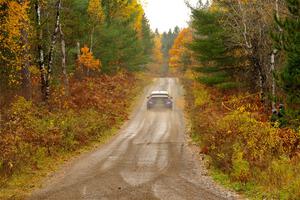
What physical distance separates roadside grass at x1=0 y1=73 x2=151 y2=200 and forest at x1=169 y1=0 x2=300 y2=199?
5.61 metres

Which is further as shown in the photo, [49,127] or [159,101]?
[159,101]

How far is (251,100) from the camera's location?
105 feet

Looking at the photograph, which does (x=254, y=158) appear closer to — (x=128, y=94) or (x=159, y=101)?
(x=159, y=101)

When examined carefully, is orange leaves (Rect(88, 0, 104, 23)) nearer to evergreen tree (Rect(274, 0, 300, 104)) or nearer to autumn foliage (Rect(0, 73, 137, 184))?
autumn foliage (Rect(0, 73, 137, 184))

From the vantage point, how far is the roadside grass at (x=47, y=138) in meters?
14.6

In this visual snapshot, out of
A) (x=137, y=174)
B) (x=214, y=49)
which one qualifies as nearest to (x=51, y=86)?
(x=214, y=49)

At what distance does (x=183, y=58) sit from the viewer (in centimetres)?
6912

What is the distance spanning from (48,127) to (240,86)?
17907 millimetres

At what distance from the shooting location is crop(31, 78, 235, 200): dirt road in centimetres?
1245

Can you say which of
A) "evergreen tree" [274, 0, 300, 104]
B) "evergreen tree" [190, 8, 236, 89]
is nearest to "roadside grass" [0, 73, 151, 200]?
"evergreen tree" [190, 8, 236, 89]

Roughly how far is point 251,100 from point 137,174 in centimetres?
1860

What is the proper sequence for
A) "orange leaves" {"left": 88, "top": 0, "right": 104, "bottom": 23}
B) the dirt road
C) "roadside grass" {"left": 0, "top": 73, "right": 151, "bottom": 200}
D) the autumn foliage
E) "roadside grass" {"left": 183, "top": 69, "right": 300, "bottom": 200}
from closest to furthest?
"roadside grass" {"left": 183, "top": 69, "right": 300, "bottom": 200} < the dirt road < "roadside grass" {"left": 0, "top": 73, "right": 151, "bottom": 200} < the autumn foliage < "orange leaves" {"left": 88, "top": 0, "right": 104, "bottom": 23}

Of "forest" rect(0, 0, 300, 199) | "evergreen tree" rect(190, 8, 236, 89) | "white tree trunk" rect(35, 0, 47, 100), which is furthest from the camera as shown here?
"evergreen tree" rect(190, 8, 236, 89)

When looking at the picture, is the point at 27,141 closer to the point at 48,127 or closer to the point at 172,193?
the point at 48,127
